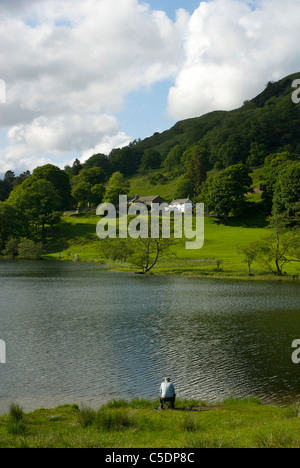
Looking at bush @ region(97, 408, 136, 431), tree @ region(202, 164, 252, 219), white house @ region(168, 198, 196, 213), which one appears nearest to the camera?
bush @ region(97, 408, 136, 431)

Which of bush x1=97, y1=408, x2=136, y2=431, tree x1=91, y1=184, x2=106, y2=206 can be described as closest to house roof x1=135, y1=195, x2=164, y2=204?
tree x1=91, y1=184, x2=106, y2=206

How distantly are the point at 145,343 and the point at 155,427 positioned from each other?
16425mm

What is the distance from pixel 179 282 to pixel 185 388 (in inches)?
1832

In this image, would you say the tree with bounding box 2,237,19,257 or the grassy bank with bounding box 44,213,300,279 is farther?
the tree with bounding box 2,237,19,257

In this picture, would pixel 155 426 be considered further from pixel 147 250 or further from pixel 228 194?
pixel 228 194

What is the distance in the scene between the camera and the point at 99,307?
4722cm

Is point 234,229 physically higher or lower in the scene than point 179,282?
higher

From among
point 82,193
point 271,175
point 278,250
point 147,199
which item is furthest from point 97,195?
point 278,250

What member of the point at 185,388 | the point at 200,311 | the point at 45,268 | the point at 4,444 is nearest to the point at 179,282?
the point at 200,311

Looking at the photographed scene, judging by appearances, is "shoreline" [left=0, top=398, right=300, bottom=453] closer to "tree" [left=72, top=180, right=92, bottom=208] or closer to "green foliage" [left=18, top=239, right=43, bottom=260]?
"green foliage" [left=18, top=239, right=43, bottom=260]

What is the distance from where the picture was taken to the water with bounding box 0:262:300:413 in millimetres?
22438

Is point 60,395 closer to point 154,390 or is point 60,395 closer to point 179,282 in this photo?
point 154,390

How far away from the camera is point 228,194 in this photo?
13438 cm

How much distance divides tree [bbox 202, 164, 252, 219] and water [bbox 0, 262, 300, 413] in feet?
243
